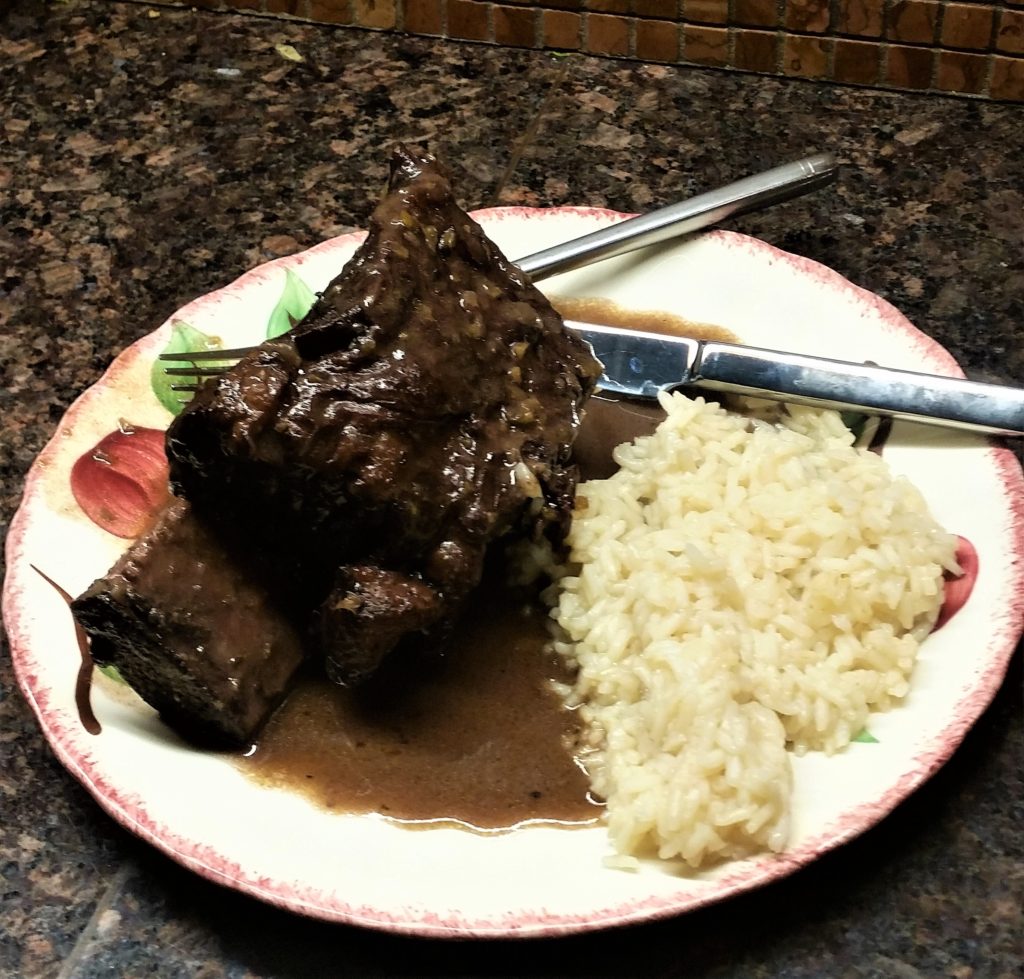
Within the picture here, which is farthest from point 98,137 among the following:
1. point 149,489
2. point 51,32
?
point 149,489

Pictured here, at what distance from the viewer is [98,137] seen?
3.16 meters

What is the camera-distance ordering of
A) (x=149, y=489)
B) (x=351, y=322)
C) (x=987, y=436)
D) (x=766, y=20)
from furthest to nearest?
(x=766, y=20)
(x=149, y=489)
(x=987, y=436)
(x=351, y=322)

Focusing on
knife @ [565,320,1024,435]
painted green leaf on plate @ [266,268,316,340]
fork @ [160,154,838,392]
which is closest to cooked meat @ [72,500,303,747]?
painted green leaf on plate @ [266,268,316,340]

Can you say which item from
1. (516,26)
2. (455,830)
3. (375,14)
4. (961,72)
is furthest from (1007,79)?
(455,830)

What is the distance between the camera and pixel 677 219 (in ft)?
7.67

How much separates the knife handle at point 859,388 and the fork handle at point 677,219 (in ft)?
1.12

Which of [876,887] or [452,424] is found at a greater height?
[452,424]

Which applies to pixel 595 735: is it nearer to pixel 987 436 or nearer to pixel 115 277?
pixel 987 436

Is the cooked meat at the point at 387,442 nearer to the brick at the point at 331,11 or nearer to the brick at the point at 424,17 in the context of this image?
the brick at the point at 424,17

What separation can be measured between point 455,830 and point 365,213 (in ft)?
5.52

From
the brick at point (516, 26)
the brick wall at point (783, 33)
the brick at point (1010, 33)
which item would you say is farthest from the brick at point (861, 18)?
the brick at point (516, 26)

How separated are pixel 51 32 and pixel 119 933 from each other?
9.18 feet

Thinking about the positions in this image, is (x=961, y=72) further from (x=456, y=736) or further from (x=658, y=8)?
(x=456, y=736)

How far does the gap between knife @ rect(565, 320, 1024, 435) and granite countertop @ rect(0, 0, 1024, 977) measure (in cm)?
42
